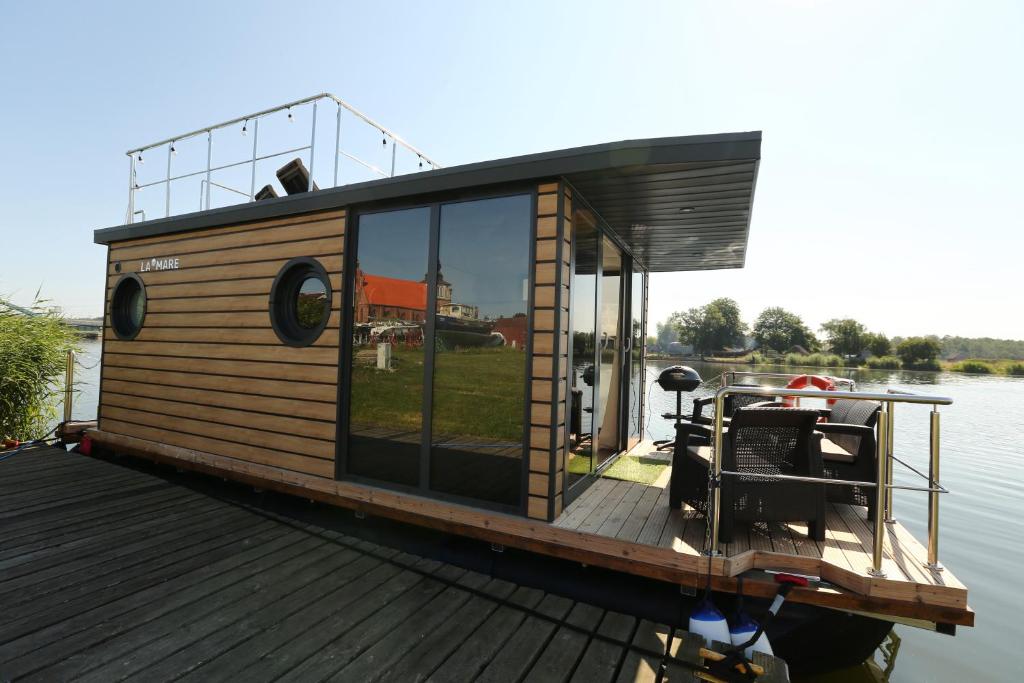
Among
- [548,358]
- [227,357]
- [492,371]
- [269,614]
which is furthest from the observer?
[227,357]

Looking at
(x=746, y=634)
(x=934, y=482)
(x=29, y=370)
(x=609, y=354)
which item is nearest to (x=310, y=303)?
(x=609, y=354)

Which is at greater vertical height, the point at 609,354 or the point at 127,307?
the point at 127,307

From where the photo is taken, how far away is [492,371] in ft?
11.1

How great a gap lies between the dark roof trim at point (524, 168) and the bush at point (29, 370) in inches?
217

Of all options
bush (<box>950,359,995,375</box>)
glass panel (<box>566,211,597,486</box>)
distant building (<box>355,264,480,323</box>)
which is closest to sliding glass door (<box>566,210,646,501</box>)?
glass panel (<box>566,211,597,486</box>)

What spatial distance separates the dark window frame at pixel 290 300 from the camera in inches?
165

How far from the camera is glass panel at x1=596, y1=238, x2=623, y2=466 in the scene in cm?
443

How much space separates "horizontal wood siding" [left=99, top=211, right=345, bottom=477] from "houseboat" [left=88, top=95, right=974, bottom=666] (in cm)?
3

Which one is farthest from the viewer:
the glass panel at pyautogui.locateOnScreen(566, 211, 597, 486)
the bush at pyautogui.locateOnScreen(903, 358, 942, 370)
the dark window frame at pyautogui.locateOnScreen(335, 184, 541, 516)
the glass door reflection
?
the bush at pyautogui.locateOnScreen(903, 358, 942, 370)

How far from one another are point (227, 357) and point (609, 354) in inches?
150

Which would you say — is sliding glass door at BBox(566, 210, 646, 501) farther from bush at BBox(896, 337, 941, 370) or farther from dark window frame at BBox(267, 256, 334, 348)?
bush at BBox(896, 337, 941, 370)

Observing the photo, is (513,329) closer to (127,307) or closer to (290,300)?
(290,300)

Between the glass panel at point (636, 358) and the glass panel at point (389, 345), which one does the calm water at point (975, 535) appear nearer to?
the glass panel at point (636, 358)

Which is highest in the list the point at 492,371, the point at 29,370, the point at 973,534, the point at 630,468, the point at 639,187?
the point at 639,187
